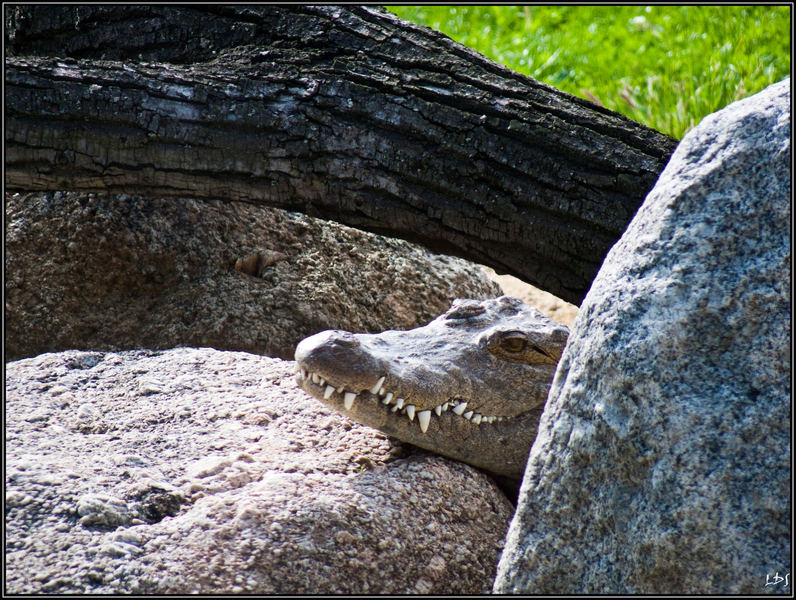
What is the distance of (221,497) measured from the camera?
1.72 m

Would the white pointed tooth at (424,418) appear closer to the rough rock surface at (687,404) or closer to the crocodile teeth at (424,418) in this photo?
the crocodile teeth at (424,418)

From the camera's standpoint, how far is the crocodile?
6.41ft

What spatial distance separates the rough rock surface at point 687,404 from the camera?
124 cm

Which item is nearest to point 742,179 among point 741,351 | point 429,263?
point 741,351

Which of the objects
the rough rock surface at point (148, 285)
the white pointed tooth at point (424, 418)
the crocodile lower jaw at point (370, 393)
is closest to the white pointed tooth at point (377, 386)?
the crocodile lower jaw at point (370, 393)

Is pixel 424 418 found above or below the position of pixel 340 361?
below

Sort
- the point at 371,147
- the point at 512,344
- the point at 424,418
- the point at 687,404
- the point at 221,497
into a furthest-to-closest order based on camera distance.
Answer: the point at 371,147
the point at 512,344
the point at 424,418
the point at 221,497
the point at 687,404

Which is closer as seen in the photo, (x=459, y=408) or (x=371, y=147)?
(x=459, y=408)

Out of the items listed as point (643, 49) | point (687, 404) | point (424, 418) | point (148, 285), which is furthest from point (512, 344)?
point (643, 49)

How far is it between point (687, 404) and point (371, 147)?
156cm

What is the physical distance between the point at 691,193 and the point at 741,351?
34 centimetres

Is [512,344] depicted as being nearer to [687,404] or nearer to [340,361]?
[340,361]

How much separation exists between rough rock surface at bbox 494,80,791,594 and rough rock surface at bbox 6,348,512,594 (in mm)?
419

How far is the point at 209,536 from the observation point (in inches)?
62.6
